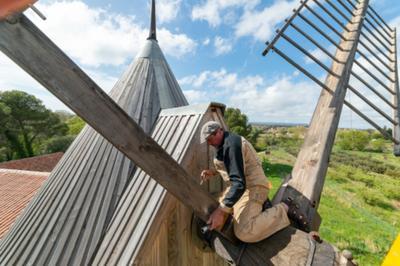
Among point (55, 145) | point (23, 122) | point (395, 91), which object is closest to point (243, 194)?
point (395, 91)

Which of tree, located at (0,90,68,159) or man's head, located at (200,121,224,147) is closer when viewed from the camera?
man's head, located at (200,121,224,147)

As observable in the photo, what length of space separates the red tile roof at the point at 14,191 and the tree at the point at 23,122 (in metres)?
21.5

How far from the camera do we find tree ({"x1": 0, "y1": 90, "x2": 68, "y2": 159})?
33.6m

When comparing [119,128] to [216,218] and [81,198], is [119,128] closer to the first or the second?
[216,218]

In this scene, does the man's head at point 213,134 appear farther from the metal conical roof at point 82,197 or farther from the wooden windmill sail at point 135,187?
the metal conical roof at point 82,197

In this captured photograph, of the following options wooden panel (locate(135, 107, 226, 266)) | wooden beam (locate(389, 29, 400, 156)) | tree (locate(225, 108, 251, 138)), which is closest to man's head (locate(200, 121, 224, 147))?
wooden panel (locate(135, 107, 226, 266))

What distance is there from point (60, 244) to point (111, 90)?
10.8 ft

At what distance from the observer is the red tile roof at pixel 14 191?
10.8 meters

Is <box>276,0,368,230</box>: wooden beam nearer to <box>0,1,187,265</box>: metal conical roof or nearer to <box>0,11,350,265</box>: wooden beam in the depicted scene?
<box>0,11,350,265</box>: wooden beam

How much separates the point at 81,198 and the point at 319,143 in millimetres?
3367

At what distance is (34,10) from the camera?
3.86 feet

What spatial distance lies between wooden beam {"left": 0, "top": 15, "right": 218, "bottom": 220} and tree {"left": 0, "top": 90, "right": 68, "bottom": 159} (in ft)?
132

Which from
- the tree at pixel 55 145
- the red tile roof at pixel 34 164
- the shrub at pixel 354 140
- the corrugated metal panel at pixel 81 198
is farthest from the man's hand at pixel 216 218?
the shrub at pixel 354 140

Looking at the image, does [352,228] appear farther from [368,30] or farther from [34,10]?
[34,10]
